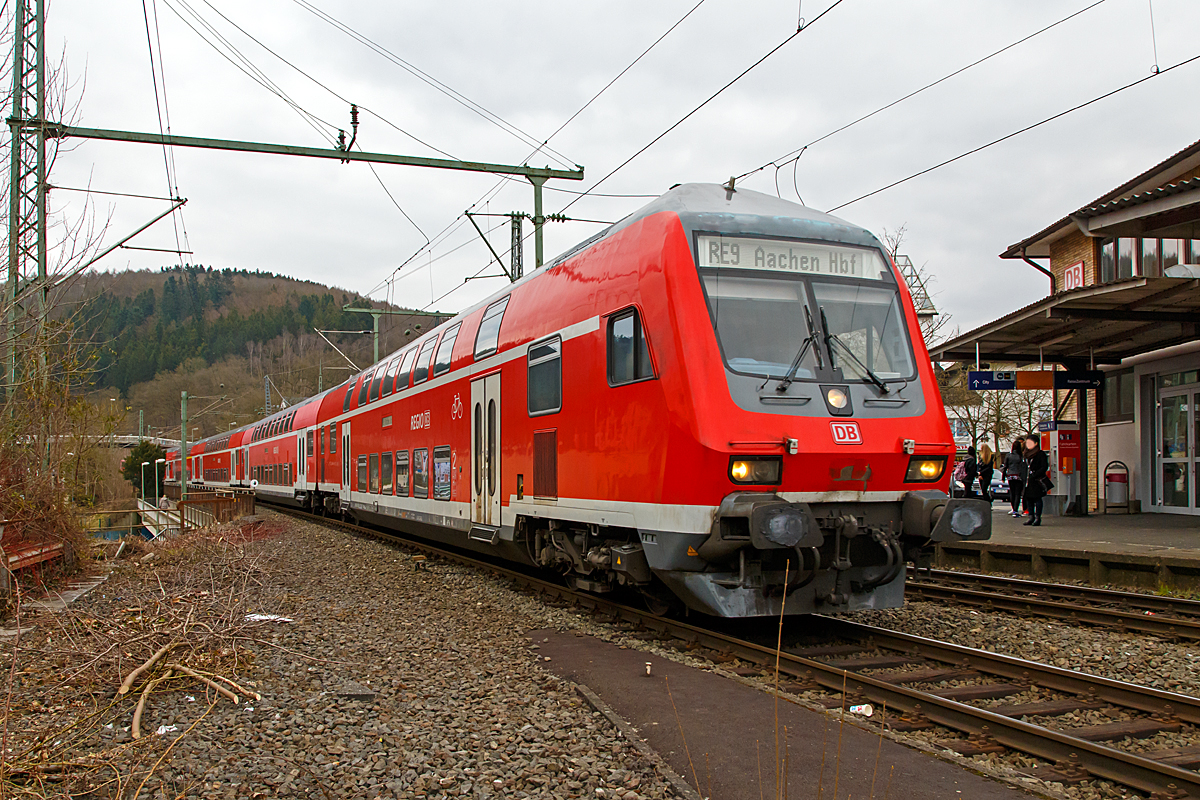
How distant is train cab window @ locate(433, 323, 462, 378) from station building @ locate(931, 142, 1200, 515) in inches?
322

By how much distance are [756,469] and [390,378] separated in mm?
10342

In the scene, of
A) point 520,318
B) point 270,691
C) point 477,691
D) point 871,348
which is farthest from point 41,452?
point 871,348

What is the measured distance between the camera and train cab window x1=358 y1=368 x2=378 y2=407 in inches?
685

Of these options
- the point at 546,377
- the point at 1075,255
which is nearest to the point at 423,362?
the point at 546,377

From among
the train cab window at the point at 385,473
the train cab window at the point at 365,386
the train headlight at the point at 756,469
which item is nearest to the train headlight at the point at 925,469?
the train headlight at the point at 756,469

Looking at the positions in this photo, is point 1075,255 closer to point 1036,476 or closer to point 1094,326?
point 1094,326

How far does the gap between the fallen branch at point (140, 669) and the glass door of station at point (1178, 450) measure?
15.7 metres

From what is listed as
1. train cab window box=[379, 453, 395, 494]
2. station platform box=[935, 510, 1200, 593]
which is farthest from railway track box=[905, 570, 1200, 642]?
train cab window box=[379, 453, 395, 494]

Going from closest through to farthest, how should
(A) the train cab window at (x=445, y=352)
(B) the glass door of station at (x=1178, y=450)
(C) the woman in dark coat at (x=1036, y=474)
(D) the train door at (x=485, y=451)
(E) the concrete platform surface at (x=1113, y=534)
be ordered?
1. (D) the train door at (x=485, y=451)
2. (E) the concrete platform surface at (x=1113, y=534)
3. (A) the train cab window at (x=445, y=352)
4. (C) the woman in dark coat at (x=1036, y=474)
5. (B) the glass door of station at (x=1178, y=450)

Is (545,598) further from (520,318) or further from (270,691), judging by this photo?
(270,691)

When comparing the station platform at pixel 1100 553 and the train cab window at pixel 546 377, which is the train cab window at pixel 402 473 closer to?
the train cab window at pixel 546 377

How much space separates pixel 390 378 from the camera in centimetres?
1553

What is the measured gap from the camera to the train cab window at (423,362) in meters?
13.3

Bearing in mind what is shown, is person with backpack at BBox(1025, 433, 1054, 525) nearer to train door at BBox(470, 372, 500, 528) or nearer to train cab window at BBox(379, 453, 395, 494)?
train door at BBox(470, 372, 500, 528)
